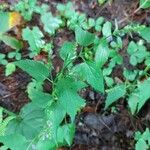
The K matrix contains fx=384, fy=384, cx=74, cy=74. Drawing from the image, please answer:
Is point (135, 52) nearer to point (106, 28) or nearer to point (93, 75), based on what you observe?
point (106, 28)

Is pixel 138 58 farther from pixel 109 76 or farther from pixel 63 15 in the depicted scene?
pixel 63 15

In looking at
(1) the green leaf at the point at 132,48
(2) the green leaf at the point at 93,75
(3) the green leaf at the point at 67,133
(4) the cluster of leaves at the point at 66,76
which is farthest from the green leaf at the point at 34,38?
(2) the green leaf at the point at 93,75

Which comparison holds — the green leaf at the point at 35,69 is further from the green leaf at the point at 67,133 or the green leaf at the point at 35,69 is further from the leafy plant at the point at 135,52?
the leafy plant at the point at 135,52

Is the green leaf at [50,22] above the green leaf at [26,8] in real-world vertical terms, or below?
below

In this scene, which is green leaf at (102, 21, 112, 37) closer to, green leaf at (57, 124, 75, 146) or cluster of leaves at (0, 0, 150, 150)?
cluster of leaves at (0, 0, 150, 150)

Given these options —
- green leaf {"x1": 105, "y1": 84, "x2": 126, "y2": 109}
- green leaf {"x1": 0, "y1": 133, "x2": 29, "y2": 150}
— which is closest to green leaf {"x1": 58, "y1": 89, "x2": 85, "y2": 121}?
green leaf {"x1": 0, "y1": 133, "x2": 29, "y2": 150}

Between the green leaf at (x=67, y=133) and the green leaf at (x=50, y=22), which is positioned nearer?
the green leaf at (x=67, y=133)

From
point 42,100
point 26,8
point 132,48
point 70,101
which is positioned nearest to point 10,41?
point 26,8

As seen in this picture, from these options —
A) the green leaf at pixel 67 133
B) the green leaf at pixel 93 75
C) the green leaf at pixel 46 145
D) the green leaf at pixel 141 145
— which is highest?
the green leaf at pixel 93 75
